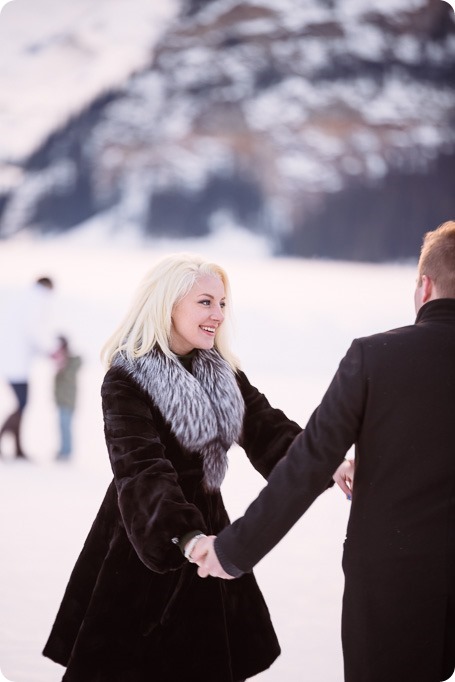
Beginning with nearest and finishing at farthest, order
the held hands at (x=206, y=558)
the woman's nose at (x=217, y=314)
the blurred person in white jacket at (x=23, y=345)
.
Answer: the held hands at (x=206, y=558) → the woman's nose at (x=217, y=314) → the blurred person in white jacket at (x=23, y=345)

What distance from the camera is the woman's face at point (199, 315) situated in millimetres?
1754

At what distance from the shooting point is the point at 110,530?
1707 millimetres

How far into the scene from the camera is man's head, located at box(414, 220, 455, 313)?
1.44 m

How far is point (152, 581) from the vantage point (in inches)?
64.5

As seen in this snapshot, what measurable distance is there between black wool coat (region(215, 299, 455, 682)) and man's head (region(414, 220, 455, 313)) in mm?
29

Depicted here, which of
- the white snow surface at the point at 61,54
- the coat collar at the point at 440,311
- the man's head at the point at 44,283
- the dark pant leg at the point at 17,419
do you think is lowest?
the coat collar at the point at 440,311

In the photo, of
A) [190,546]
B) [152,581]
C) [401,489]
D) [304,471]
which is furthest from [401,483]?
[152,581]

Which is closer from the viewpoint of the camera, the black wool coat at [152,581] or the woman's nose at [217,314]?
the black wool coat at [152,581]

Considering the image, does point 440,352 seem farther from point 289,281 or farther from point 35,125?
point 35,125

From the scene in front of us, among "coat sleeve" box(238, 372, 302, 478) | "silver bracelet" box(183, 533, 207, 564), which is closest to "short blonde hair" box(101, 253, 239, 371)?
"coat sleeve" box(238, 372, 302, 478)

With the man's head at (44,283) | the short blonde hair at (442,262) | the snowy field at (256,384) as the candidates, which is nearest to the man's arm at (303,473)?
the short blonde hair at (442,262)

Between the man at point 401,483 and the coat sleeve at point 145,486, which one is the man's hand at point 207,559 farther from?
the man at point 401,483

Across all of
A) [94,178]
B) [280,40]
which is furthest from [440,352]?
[94,178]

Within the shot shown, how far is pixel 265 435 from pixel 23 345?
3081 millimetres
